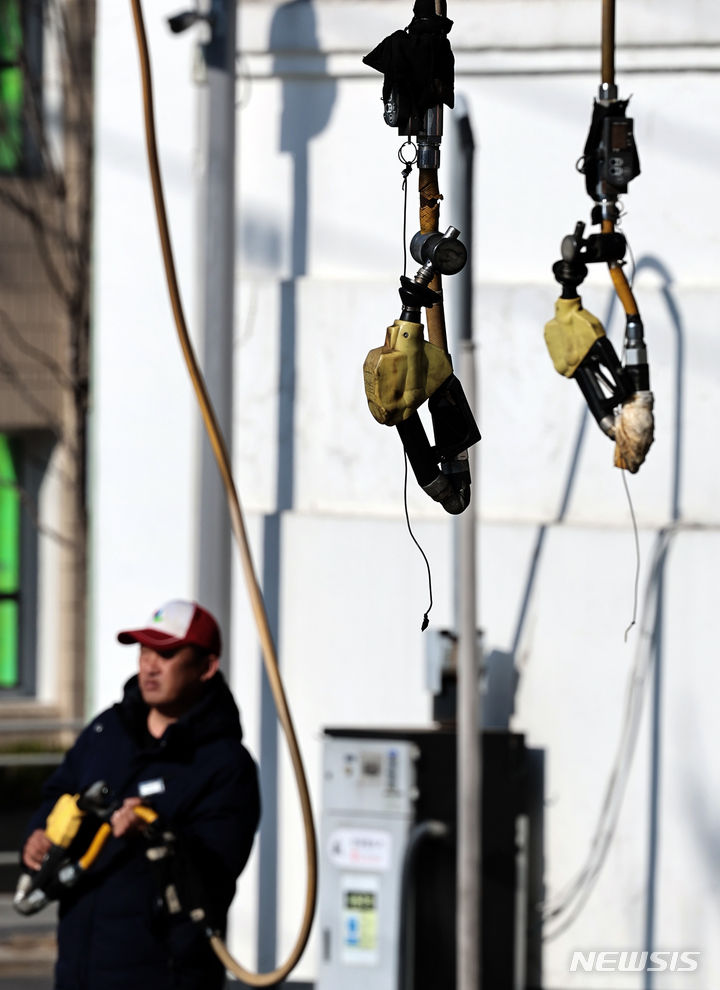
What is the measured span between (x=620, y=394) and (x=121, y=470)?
13.6ft

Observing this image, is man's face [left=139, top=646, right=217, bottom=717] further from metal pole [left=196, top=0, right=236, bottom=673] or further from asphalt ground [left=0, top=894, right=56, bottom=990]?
asphalt ground [left=0, top=894, right=56, bottom=990]

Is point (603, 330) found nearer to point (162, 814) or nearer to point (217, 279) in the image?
point (162, 814)

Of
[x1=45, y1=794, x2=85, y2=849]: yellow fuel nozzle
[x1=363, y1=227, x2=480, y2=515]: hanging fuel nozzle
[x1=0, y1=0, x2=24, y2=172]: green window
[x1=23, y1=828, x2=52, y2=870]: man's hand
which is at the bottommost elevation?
[x1=23, y1=828, x2=52, y2=870]: man's hand

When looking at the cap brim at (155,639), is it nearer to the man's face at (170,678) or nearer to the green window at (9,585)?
the man's face at (170,678)

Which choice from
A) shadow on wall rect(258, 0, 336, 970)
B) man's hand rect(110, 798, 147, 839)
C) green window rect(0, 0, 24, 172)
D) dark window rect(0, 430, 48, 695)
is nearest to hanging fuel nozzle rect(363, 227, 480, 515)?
man's hand rect(110, 798, 147, 839)

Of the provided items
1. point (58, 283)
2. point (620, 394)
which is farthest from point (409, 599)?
point (58, 283)

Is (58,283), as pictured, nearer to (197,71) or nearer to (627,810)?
(197,71)

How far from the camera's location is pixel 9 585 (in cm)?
1210

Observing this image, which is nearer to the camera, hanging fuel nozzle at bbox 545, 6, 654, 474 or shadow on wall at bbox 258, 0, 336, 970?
hanging fuel nozzle at bbox 545, 6, 654, 474

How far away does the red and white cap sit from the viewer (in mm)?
4254

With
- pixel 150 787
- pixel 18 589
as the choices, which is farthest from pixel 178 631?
pixel 18 589

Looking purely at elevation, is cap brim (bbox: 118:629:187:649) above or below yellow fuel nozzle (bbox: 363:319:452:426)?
below

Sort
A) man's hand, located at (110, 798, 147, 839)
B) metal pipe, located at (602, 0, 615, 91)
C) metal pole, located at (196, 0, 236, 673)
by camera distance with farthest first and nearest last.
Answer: metal pole, located at (196, 0, 236, 673)
man's hand, located at (110, 798, 147, 839)
metal pipe, located at (602, 0, 615, 91)

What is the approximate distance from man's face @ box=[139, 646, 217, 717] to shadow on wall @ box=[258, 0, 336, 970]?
230cm
